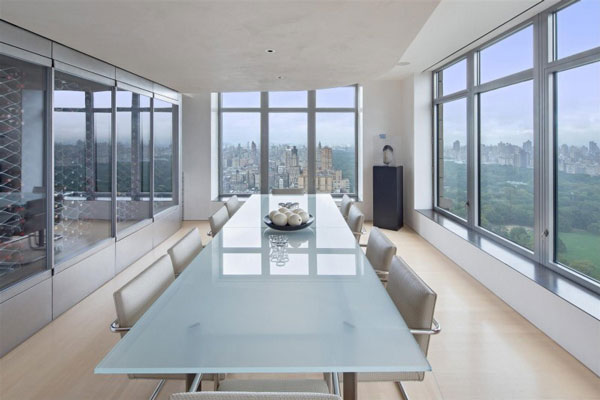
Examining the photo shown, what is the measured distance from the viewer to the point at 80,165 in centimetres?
378

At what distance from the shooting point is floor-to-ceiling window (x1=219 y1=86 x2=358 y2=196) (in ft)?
25.8

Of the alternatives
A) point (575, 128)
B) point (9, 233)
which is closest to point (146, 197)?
point (9, 233)

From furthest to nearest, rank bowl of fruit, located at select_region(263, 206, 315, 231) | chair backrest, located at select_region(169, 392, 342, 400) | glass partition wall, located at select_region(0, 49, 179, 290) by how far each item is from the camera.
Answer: bowl of fruit, located at select_region(263, 206, 315, 231), glass partition wall, located at select_region(0, 49, 179, 290), chair backrest, located at select_region(169, 392, 342, 400)

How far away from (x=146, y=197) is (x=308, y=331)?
478cm

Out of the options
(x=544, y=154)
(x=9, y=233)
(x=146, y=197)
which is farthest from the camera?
(x=146, y=197)

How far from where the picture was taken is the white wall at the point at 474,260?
8.54 feet

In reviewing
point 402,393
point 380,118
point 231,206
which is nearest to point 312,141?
point 380,118

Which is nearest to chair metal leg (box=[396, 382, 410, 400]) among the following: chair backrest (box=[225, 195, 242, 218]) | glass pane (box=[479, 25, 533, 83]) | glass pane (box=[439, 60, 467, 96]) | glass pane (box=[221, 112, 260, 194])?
chair backrest (box=[225, 195, 242, 218])

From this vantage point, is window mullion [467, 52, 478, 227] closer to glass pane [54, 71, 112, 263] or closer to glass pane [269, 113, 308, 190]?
glass pane [269, 113, 308, 190]

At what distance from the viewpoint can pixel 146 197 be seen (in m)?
5.57

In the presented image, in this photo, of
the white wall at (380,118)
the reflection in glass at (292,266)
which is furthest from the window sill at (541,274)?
the white wall at (380,118)

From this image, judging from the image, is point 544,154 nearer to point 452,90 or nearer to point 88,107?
point 452,90

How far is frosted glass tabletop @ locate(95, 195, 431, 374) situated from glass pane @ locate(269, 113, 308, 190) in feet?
18.5

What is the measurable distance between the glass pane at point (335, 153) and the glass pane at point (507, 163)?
3228 millimetres
